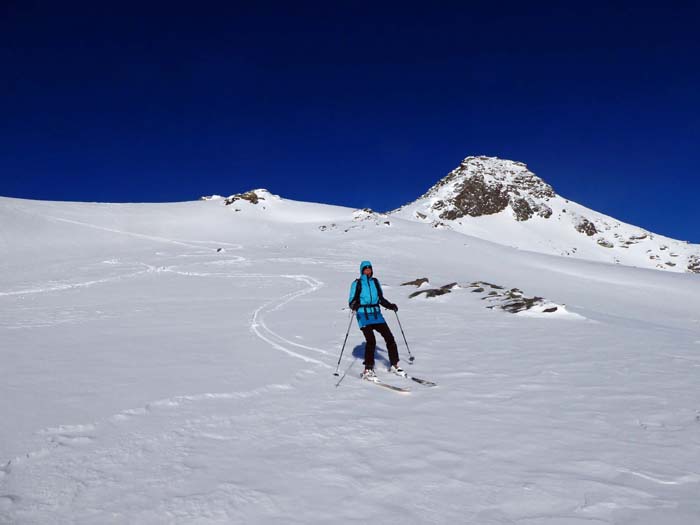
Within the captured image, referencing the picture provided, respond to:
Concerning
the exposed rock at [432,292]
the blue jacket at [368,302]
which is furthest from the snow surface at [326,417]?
the exposed rock at [432,292]

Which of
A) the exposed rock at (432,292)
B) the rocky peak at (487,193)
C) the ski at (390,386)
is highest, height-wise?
the rocky peak at (487,193)

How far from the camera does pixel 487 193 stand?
504ft

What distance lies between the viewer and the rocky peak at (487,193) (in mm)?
149375

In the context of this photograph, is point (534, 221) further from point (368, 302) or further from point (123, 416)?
point (123, 416)

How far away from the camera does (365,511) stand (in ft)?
12.1

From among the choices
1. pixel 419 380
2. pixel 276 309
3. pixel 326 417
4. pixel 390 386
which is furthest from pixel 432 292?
pixel 326 417

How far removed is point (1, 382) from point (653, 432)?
908 centimetres

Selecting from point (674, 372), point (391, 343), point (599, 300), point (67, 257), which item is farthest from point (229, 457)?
point (67, 257)

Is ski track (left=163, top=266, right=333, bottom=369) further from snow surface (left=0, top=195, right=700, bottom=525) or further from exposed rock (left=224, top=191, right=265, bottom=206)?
exposed rock (left=224, top=191, right=265, bottom=206)

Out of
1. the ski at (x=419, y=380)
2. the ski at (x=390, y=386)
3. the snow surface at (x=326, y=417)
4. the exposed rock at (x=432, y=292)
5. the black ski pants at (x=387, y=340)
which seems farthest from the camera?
the exposed rock at (x=432, y=292)

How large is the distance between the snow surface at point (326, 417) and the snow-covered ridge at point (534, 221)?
381ft

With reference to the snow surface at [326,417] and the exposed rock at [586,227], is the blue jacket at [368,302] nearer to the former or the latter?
the snow surface at [326,417]

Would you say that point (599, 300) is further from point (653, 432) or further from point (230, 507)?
point (230, 507)

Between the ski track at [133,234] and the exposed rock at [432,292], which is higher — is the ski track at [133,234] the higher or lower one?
the higher one
